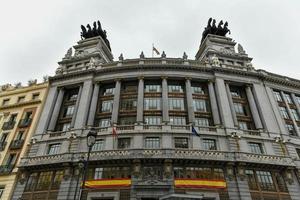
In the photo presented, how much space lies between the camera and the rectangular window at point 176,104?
36.6 metres

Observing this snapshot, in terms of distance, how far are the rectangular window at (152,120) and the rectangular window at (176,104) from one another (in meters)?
2.88

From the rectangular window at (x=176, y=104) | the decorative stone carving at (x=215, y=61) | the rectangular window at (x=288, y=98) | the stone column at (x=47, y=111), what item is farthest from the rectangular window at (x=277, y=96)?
the stone column at (x=47, y=111)

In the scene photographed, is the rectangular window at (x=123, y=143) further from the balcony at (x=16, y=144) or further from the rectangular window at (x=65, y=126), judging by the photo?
the balcony at (x=16, y=144)

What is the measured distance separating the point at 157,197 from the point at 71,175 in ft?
37.5

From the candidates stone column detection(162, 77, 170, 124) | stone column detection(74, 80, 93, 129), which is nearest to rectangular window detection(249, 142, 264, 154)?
stone column detection(162, 77, 170, 124)

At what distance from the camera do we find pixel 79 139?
32.5 m

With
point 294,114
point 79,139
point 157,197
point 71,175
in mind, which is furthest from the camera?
point 294,114

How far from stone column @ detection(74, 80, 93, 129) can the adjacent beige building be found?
765 centimetres

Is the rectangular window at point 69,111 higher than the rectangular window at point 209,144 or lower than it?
higher

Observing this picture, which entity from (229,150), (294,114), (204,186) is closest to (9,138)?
(204,186)

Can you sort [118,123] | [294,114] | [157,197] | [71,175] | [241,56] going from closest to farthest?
1. [157,197]
2. [71,175]
3. [118,123]
4. [294,114]
5. [241,56]

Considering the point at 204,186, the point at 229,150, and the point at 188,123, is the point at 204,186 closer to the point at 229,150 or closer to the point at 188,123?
the point at 229,150

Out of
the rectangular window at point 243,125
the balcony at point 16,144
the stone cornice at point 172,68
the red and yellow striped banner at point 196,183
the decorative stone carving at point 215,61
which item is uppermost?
the decorative stone carving at point 215,61

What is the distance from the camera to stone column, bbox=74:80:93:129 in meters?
34.5
